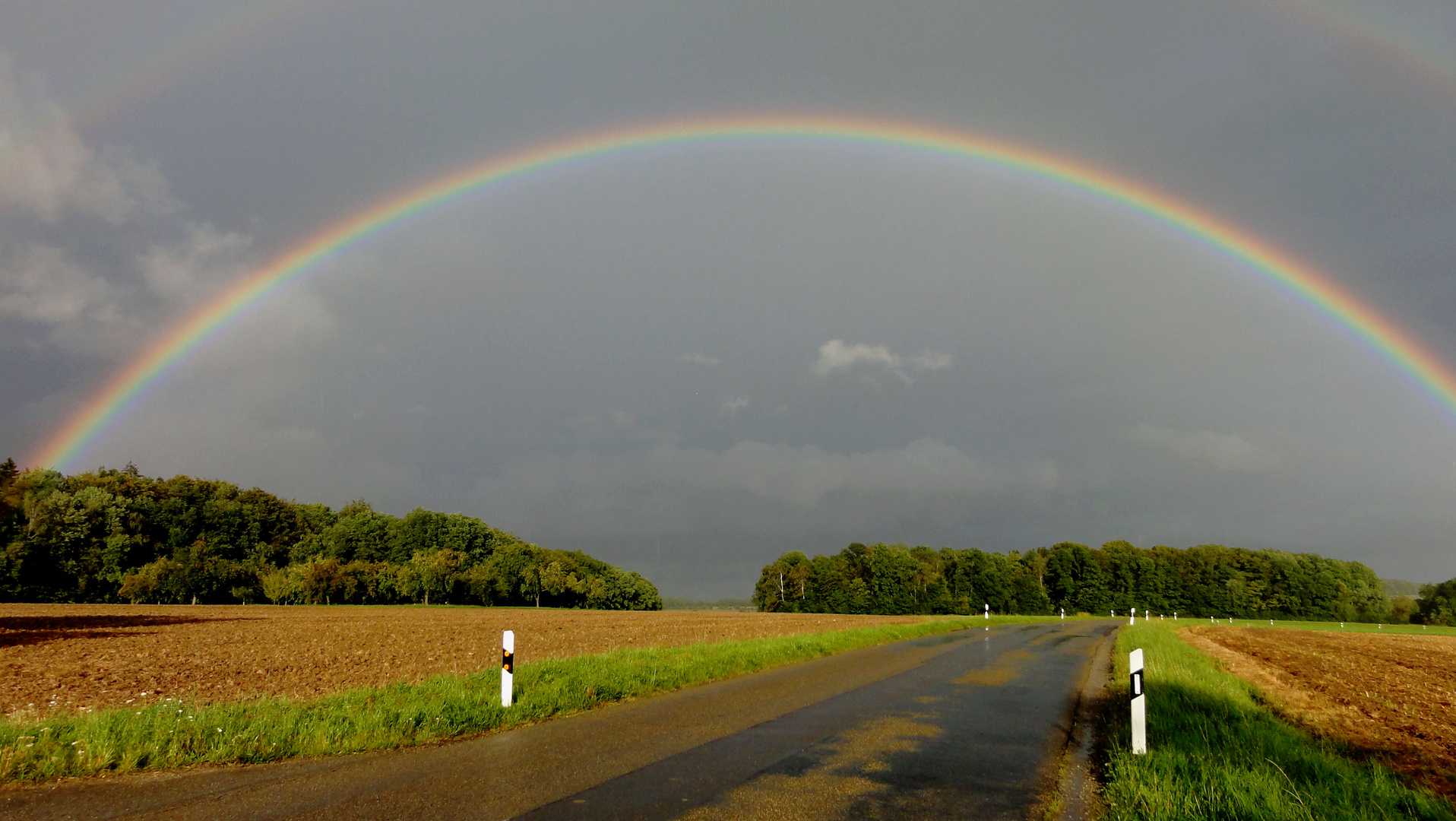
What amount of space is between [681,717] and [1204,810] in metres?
6.44

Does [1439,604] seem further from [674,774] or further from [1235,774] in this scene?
[674,774]

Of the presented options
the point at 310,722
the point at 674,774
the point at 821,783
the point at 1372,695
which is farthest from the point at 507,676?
the point at 1372,695

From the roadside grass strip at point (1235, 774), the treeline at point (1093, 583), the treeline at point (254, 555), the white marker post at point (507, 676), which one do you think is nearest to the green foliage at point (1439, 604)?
the treeline at point (1093, 583)

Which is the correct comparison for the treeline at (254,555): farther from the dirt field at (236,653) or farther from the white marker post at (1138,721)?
the white marker post at (1138,721)

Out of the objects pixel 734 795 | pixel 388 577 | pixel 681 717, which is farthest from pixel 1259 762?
pixel 388 577

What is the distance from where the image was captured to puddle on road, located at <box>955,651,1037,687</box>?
50.4 feet

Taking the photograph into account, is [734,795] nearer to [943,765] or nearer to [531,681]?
[943,765]

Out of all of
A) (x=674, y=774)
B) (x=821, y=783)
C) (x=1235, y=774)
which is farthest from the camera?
(x=674, y=774)

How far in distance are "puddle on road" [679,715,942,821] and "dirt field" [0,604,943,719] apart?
32.0ft

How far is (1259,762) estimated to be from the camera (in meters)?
7.51

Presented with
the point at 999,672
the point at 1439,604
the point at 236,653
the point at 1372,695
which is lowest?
the point at 1439,604

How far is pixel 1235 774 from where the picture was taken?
22.3 feet

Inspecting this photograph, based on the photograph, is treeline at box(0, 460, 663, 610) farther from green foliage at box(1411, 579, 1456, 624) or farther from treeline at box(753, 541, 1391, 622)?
green foliage at box(1411, 579, 1456, 624)

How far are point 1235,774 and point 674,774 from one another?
17.0 feet
